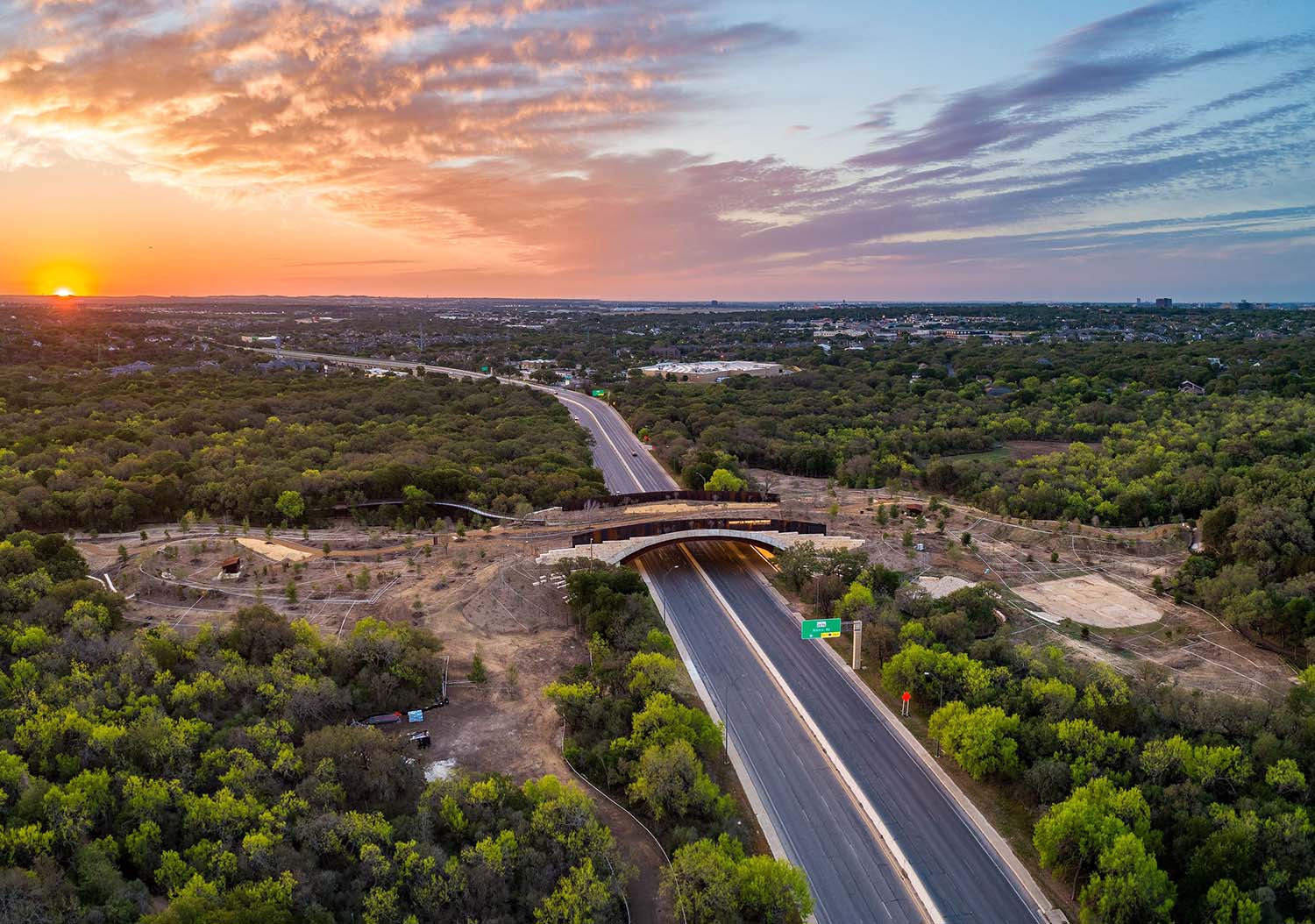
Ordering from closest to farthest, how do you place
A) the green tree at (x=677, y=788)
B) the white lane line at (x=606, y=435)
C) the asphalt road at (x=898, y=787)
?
the asphalt road at (x=898, y=787) < the green tree at (x=677, y=788) < the white lane line at (x=606, y=435)

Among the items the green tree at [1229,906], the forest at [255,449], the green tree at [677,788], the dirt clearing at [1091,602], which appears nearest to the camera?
the green tree at [1229,906]

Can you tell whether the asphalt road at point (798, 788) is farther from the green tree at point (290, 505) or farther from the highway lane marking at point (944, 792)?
the green tree at point (290, 505)

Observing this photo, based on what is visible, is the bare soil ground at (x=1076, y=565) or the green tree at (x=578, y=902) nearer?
the green tree at (x=578, y=902)

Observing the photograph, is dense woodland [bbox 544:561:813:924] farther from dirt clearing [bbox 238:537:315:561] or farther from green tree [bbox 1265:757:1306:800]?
dirt clearing [bbox 238:537:315:561]

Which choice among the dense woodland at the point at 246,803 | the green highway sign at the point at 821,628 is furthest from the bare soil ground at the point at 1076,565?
the dense woodland at the point at 246,803

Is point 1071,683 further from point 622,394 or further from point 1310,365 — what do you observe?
point 1310,365

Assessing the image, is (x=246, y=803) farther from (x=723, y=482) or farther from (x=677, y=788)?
(x=723, y=482)
